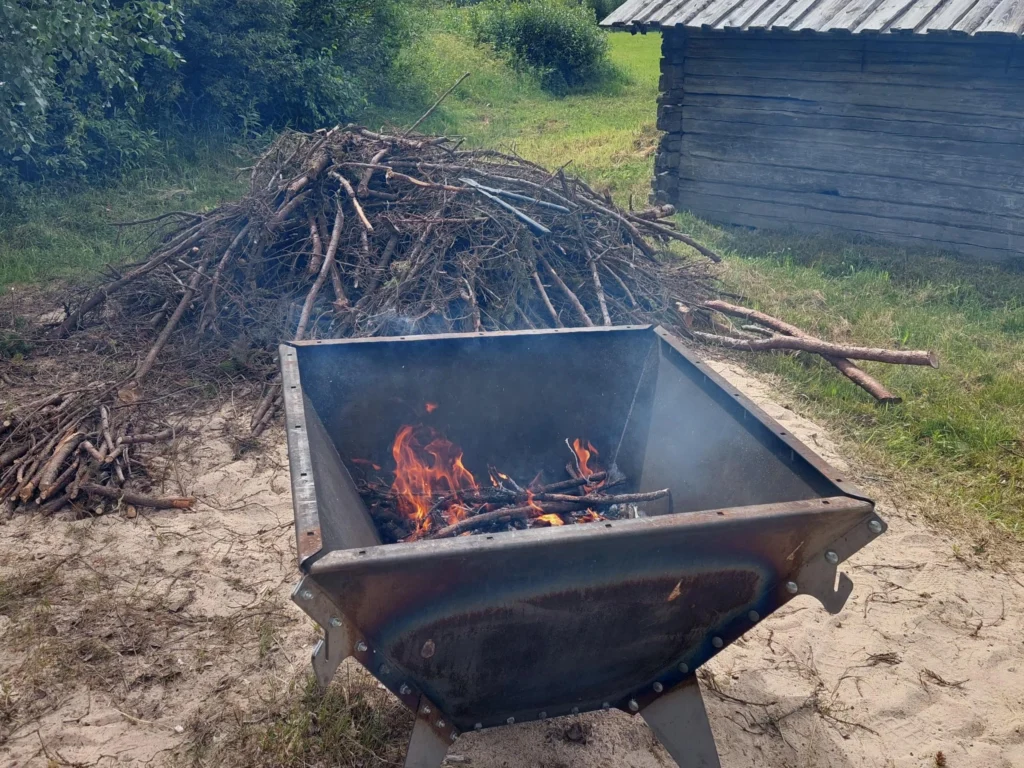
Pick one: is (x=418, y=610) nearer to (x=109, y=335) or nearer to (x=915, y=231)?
(x=109, y=335)

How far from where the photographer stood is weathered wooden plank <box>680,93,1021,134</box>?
8016 mm

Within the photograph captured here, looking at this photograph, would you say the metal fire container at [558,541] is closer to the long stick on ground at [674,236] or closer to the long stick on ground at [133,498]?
the long stick on ground at [133,498]

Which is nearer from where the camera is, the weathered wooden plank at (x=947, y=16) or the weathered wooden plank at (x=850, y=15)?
the weathered wooden plank at (x=947, y=16)

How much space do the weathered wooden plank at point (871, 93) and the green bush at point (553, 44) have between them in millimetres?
9447

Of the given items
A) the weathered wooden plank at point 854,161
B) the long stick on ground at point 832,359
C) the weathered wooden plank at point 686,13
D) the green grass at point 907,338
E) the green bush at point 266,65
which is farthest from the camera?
the green bush at point 266,65

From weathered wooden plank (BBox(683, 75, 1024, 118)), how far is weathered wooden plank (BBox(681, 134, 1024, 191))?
0.51 metres

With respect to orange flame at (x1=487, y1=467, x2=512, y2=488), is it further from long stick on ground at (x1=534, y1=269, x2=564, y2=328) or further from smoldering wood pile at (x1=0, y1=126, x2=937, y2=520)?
long stick on ground at (x1=534, y1=269, x2=564, y2=328)

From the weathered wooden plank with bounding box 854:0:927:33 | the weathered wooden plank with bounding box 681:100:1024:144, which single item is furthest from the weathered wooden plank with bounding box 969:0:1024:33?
the weathered wooden plank with bounding box 681:100:1024:144

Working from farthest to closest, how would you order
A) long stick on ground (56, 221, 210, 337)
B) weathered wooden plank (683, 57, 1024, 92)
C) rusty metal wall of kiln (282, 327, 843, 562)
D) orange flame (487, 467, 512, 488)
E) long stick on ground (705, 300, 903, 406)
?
weathered wooden plank (683, 57, 1024, 92)
long stick on ground (56, 221, 210, 337)
long stick on ground (705, 300, 903, 406)
orange flame (487, 467, 512, 488)
rusty metal wall of kiln (282, 327, 843, 562)

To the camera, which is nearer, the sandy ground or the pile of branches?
the sandy ground

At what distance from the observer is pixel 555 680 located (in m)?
2.33

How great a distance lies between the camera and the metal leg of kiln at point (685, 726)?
8.46 feet

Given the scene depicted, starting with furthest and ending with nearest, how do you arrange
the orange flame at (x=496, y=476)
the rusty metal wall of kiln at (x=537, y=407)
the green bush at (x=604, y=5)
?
the green bush at (x=604, y=5) < the orange flame at (x=496, y=476) < the rusty metal wall of kiln at (x=537, y=407)

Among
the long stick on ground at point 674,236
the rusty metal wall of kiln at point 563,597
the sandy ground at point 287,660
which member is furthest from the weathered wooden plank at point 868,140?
the rusty metal wall of kiln at point 563,597
